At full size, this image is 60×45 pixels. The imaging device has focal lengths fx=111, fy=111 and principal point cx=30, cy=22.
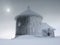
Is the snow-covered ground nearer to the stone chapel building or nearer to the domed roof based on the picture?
the stone chapel building

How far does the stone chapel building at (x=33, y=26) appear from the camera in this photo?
1846 mm

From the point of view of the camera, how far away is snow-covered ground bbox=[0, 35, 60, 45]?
1817mm

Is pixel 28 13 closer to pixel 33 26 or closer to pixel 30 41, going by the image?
pixel 33 26

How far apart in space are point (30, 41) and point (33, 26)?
0.25 meters

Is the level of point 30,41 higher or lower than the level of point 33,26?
lower

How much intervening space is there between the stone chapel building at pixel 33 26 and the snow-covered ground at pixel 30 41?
66mm

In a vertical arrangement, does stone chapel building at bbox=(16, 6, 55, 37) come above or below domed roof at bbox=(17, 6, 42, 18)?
below

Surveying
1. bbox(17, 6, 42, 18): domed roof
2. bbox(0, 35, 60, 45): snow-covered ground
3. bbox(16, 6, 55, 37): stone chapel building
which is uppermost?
bbox(17, 6, 42, 18): domed roof

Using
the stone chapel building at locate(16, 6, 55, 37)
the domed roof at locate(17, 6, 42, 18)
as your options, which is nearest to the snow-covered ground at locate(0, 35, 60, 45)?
the stone chapel building at locate(16, 6, 55, 37)

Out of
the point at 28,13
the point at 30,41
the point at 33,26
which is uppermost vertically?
→ the point at 28,13

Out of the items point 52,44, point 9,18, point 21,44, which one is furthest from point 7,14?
point 52,44

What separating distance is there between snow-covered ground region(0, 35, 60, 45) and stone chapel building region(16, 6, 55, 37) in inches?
2.6

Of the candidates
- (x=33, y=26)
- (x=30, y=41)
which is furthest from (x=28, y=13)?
(x=30, y=41)

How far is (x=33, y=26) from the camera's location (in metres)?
1.86
